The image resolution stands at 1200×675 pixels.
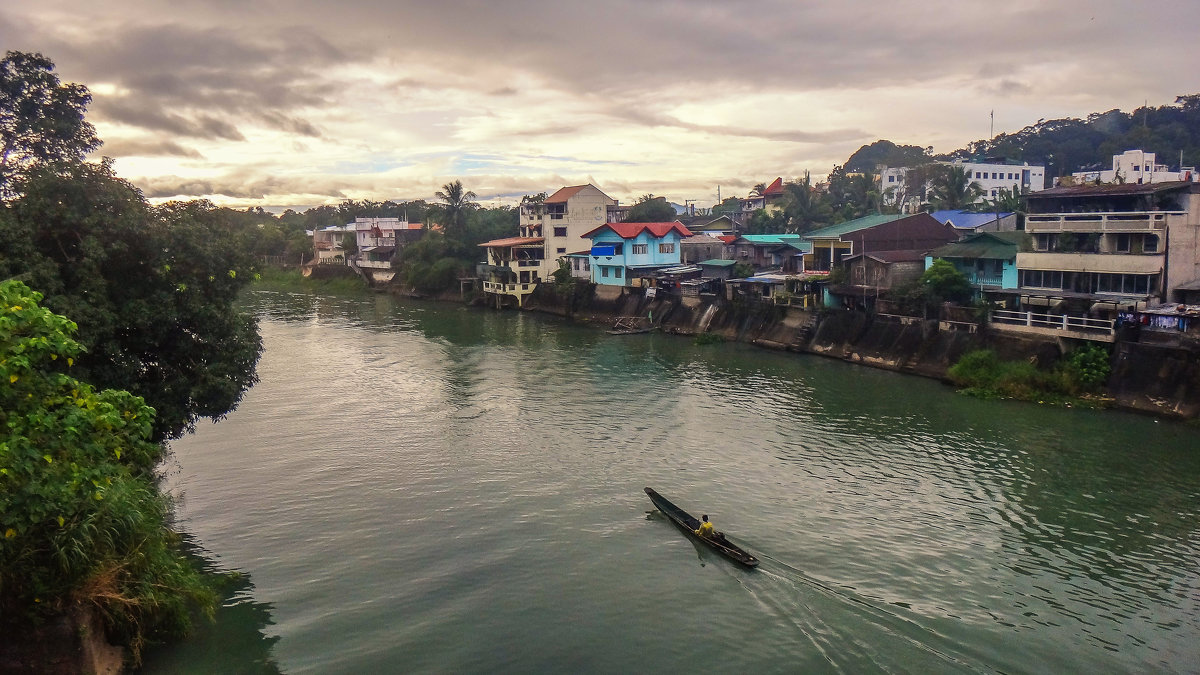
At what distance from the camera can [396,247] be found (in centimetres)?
8231

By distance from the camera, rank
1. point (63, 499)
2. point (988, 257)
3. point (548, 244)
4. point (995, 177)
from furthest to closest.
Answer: point (995, 177) → point (548, 244) → point (988, 257) → point (63, 499)

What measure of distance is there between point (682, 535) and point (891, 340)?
2242 centimetres

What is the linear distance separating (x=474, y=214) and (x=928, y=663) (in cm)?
6732

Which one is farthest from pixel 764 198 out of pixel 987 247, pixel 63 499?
pixel 63 499

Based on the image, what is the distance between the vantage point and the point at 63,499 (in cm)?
1021

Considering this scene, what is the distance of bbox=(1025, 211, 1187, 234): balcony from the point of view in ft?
98.1

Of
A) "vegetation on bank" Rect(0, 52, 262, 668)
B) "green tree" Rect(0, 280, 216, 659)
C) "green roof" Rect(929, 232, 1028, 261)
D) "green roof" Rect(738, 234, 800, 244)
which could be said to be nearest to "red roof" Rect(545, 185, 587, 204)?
"green roof" Rect(738, 234, 800, 244)

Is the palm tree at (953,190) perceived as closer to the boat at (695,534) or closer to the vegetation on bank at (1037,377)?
the vegetation on bank at (1037,377)

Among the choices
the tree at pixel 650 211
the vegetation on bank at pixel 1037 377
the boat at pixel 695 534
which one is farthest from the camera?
the tree at pixel 650 211

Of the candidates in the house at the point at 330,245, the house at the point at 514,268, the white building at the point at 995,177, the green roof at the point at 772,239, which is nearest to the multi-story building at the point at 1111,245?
the green roof at the point at 772,239

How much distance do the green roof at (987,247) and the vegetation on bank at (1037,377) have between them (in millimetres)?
6313

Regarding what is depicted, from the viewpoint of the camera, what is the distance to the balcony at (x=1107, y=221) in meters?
29.9

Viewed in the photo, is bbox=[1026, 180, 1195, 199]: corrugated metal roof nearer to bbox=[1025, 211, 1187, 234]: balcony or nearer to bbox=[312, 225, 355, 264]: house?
bbox=[1025, 211, 1187, 234]: balcony

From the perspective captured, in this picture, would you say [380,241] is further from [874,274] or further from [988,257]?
[988,257]
